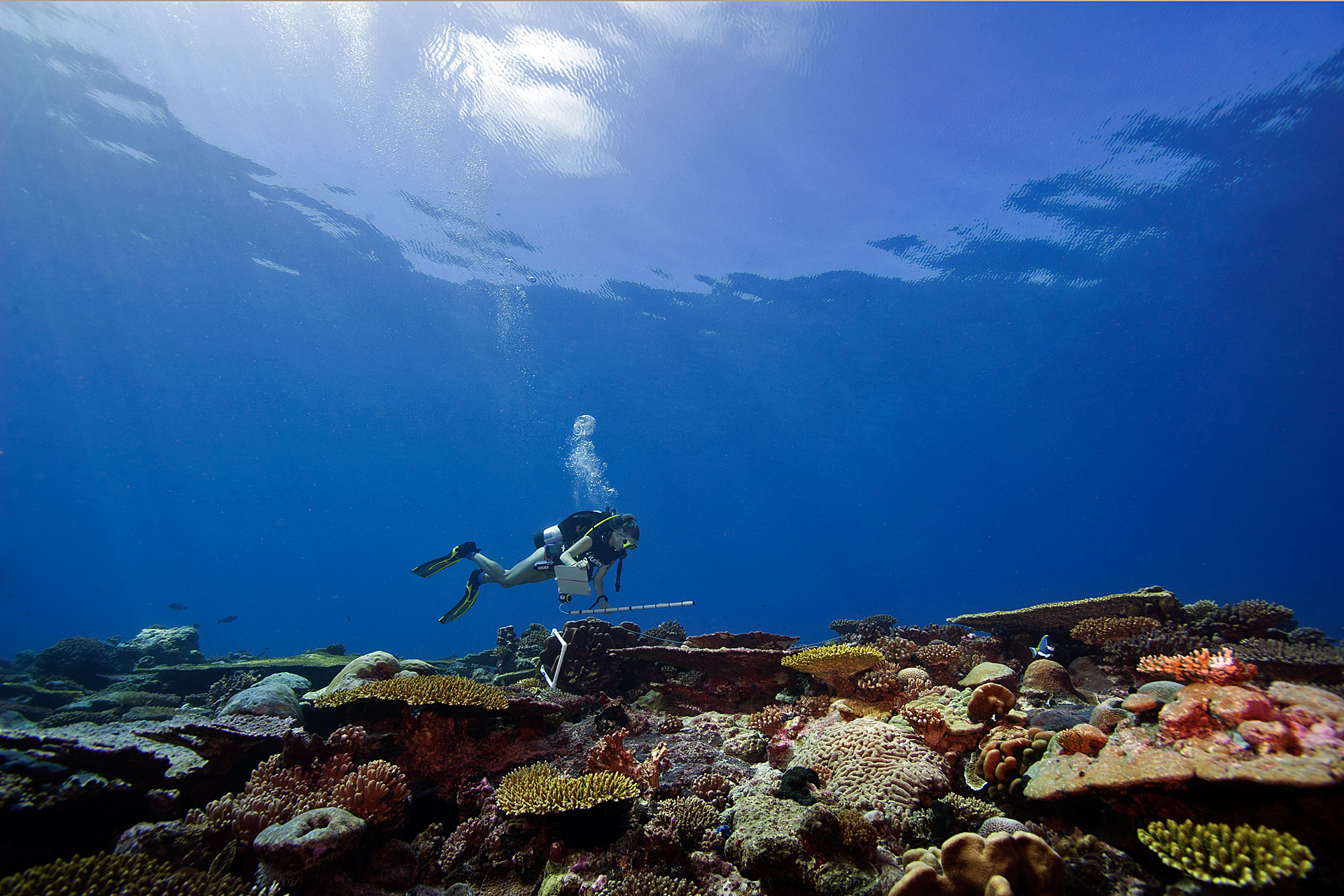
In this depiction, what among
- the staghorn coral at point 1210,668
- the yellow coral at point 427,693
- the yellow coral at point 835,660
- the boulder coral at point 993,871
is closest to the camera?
the boulder coral at point 993,871

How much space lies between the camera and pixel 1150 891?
235cm

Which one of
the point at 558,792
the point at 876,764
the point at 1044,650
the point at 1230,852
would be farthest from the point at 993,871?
the point at 1044,650

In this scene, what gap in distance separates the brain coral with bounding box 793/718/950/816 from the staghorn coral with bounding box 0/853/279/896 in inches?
145

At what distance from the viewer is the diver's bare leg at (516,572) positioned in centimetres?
1125

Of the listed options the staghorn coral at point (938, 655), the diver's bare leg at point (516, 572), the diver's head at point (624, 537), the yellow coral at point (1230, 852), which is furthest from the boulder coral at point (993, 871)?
the diver's bare leg at point (516, 572)

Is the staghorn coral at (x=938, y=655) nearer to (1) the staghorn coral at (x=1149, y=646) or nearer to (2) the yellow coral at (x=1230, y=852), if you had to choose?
(1) the staghorn coral at (x=1149, y=646)

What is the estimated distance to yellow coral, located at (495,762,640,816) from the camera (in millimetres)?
3275

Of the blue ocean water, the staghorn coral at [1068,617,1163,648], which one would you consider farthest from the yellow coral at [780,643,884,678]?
the blue ocean water

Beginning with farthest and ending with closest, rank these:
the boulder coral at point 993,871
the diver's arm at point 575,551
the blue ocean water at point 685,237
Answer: the blue ocean water at point 685,237
the diver's arm at point 575,551
the boulder coral at point 993,871

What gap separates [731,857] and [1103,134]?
116ft

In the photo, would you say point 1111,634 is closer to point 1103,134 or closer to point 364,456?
point 1103,134

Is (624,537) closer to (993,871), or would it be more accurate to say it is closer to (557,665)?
(557,665)

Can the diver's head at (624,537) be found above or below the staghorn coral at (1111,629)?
above

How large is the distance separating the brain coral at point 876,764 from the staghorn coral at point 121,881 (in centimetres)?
368
